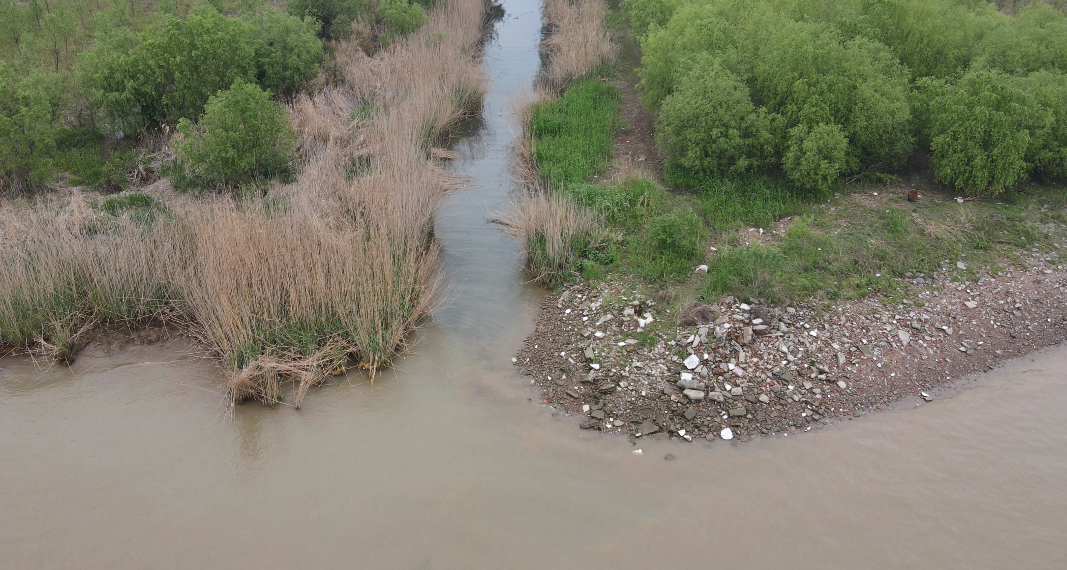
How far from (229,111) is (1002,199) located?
37.4 feet

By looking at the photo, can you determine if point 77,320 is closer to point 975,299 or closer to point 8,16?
point 8,16

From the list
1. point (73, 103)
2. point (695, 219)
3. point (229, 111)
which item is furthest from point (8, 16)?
point (695, 219)

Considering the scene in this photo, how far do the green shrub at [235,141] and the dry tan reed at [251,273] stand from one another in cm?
76

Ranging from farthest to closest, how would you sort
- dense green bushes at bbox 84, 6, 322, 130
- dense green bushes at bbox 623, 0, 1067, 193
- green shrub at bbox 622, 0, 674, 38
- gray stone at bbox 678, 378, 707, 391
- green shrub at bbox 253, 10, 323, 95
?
green shrub at bbox 622, 0, 674, 38, green shrub at bbox 253, 10, 323, 95, dense green bushes at bbox 84, 6, 322, 130, dense green bushes at bbox 623, 0, 1067, 193, gray stone at bbox 678, 378, 707, 391

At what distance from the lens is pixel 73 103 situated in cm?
1178

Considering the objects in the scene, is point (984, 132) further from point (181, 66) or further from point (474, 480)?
point (181, 66)

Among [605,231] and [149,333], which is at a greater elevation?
[605,231]

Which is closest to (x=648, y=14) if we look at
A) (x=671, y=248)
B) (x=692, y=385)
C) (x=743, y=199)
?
(x=743, y=199)

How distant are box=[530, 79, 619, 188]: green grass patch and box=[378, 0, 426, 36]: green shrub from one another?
4605mm

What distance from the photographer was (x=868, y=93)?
32.6 ft

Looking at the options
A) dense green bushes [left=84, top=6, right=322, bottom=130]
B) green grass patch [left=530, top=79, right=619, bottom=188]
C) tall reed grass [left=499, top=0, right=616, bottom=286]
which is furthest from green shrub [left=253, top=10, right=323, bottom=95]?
green grass patch [left=530, top=79, right=619, bottom=188]

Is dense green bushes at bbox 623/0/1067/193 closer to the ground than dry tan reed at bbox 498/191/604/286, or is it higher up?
higher up

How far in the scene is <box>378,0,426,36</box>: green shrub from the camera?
669 inches

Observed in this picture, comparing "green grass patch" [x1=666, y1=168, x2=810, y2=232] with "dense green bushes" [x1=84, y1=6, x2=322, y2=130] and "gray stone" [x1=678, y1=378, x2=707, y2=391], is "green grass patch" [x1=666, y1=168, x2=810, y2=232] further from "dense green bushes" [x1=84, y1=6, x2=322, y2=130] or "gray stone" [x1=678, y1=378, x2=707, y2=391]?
"dense green bushes" [x1=84, y1=6, x2=322, y2=130]
